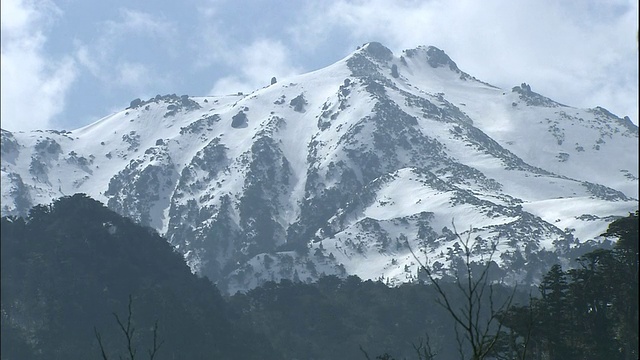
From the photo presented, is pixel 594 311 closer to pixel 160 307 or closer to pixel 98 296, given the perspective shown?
pixel 160 307

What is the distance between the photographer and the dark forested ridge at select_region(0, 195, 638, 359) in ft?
447

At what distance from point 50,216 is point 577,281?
3976 inches

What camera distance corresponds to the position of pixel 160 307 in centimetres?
14238

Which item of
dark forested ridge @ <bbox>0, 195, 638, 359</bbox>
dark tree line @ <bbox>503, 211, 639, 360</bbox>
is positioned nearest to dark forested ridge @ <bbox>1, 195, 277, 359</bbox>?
dark forested ridge @ <bbox>0, 195, 638, 359</bbox>

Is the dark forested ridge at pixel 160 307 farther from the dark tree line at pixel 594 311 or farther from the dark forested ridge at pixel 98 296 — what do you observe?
the dark tree line at pixel 594 311

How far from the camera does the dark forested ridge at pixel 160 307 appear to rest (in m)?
136

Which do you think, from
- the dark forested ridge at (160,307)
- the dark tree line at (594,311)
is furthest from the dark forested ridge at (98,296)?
the dark tree line at (594,311)

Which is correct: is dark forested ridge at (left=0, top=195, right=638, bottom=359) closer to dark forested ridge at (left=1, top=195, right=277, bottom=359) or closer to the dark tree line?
dark forested ridge at (left=1, top=195, right=277, bottom=359)

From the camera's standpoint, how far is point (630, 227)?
7531cm

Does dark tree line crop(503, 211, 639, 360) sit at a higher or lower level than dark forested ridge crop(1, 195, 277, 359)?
lower

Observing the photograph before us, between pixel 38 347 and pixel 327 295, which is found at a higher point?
pixel 327 295

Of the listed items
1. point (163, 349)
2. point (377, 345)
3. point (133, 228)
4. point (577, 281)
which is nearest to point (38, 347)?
point (163, 349)

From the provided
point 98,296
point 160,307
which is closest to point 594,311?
point 160,307

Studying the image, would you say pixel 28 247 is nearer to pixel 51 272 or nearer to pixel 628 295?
pixel 51 272
